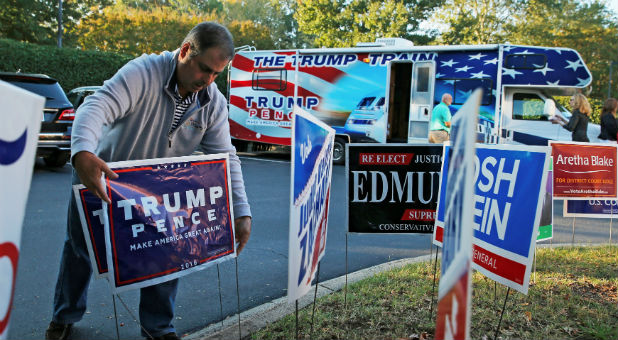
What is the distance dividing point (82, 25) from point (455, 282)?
115 ft

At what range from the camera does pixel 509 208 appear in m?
3.16

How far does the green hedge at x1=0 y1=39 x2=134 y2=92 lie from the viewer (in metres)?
18.5

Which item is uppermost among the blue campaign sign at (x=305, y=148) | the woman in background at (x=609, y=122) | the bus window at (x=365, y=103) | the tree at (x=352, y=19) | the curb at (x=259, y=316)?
the tree at (x=352, y=19)

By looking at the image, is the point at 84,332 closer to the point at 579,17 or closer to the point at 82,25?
the point at 82,25

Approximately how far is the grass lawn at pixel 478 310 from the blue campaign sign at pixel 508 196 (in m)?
0.66

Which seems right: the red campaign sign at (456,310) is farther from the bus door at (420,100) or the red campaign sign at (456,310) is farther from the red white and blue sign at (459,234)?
the bus door at (420,100)

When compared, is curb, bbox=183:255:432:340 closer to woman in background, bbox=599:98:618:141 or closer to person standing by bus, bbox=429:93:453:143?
person standing by bus, bbox=429:93:453:143

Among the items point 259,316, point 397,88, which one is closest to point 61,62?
point 397,88

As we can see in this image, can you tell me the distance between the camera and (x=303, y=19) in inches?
1355

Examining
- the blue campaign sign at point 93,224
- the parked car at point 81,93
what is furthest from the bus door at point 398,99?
the blue campaign sign at point 93,224

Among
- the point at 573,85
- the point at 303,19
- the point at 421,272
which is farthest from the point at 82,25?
the point at 421,272

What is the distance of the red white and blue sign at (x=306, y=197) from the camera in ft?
7.63

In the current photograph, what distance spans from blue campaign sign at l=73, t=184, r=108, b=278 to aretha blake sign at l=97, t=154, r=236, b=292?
166 mm

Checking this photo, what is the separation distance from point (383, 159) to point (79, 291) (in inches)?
89.7
